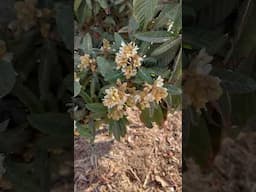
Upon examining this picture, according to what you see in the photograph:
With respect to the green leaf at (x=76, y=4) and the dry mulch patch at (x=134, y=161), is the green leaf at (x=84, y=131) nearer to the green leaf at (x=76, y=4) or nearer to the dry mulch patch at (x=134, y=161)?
the dry mulch patch at (x=134, y=161)

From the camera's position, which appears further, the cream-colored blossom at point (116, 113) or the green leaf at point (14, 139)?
the green leaf at point (14, 139)

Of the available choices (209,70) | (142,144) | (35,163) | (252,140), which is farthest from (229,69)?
(35,163)

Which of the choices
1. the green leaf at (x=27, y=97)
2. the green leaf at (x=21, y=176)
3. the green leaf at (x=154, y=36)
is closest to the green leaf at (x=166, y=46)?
the green leaf at (x=154, y=36)

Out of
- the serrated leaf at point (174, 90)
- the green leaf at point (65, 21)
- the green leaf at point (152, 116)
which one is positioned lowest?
the green leaf at point (152, 116)

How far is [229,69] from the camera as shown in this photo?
56.7 inches

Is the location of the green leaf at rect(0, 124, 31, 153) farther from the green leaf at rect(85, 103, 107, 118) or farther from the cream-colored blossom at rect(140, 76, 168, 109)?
the cream-colored blossom at rect(140, 76, 168, 109)

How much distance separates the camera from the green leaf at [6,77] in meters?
1.35

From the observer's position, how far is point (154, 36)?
1229 mm

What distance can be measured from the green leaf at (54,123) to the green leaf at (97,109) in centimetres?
15

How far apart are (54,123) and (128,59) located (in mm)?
295

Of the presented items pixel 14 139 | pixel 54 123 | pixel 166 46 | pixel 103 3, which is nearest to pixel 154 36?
pixel 166 46

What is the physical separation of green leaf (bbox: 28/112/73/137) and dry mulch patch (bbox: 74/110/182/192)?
0.51 feet

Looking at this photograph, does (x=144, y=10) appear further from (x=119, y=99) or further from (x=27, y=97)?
(x=27, y=97)

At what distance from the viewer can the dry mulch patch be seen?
1.24 metres
